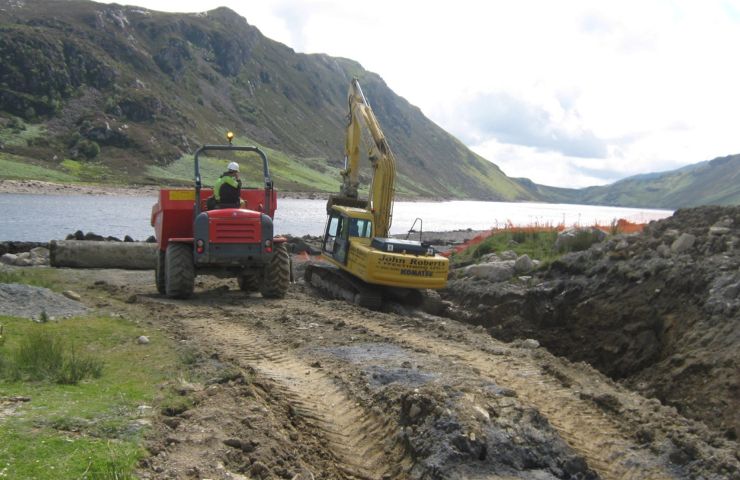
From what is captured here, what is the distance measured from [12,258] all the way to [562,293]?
53.8 ft

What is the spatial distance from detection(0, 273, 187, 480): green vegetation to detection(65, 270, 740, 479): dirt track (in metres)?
0.31

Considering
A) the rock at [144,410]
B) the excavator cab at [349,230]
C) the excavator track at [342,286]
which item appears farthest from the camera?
the excavator cab at [349,230]

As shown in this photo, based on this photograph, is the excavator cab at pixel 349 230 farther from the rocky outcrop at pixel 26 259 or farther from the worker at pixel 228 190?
the rocky outcrop at pixel 26 259

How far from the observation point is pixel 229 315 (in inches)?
531

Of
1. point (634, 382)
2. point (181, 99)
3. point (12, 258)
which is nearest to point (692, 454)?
point (634, 382)

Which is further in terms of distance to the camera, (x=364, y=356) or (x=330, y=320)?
(x=330, y=320)

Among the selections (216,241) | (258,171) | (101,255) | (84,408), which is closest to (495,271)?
(216,241)

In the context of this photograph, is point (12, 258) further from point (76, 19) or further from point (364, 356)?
point (76, 19)

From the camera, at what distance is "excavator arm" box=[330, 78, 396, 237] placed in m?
19.5

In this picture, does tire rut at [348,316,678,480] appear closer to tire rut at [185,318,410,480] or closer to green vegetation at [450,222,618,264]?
tire rut at [185,318,410,480]

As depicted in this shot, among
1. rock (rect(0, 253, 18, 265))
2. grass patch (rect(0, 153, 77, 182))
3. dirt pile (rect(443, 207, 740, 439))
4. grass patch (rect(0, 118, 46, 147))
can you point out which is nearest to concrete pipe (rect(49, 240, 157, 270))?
rock (rect(0, 253, 18, 265))

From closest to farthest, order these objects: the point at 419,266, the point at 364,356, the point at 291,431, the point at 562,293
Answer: the point at 291,431 < the point at 364,356 < the point at 419,266 < the point at 562,293

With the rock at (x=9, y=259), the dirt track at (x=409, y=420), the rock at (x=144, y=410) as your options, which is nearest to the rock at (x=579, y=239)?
the dirt track at (x=409, y=420)

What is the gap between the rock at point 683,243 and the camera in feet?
56.4
